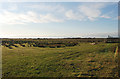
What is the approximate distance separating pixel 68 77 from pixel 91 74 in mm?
2351

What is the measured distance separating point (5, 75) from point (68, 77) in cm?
625

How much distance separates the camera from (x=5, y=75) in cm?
894

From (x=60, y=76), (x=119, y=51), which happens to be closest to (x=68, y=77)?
(x=60, y=76)

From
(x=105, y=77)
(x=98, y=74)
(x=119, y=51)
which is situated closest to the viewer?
(x=105, y=77)

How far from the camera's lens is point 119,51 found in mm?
15750

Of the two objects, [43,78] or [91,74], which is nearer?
[43,78]

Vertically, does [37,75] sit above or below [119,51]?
below

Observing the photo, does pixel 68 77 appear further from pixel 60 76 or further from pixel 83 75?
pixel 83 75

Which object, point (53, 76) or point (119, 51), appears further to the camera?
point (119, 51)

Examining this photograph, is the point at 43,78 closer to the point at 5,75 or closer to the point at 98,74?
the point at 5,75

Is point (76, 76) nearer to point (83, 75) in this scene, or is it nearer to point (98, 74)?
point (83, 75)

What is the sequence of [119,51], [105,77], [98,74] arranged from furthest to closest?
[119,51] → [98,74] → [105,77]

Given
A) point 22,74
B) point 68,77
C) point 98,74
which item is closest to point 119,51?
point 98,74

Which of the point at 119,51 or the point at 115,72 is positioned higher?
the point at 119,51
